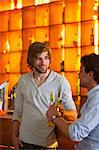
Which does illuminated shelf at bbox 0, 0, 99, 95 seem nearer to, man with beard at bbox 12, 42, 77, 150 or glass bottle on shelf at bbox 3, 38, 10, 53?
glass bottle on shelf at bbox 3, 38, 10, 53

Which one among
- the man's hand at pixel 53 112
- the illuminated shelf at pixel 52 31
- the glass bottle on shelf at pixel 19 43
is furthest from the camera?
the glass bottle on shelf at pixel 19 43

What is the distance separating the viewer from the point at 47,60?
6.31 ft

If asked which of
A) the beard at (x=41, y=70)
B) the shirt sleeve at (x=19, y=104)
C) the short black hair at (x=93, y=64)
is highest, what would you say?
the short black hair at (x=93, y=64)

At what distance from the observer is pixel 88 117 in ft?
4.83

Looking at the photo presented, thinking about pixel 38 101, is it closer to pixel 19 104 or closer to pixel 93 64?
pixel 19 104

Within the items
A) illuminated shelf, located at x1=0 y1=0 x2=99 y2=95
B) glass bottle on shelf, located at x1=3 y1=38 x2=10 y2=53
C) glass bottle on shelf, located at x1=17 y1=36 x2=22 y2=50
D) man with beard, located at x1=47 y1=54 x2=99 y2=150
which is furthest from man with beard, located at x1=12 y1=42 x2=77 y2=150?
glass bottle on shelf, located at x1=3 y1=38 x2=10 y2=53

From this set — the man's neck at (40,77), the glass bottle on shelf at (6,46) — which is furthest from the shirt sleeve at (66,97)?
the glass bottle on shelf at (6,46)

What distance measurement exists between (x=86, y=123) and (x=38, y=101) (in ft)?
1.58

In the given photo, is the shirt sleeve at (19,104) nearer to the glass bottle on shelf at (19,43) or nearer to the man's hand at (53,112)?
the man's hand at (53,112)

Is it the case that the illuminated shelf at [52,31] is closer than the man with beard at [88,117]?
No

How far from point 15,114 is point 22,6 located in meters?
2.86

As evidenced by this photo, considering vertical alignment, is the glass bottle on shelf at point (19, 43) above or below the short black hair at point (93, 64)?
above

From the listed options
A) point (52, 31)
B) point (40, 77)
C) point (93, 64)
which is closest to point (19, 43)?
point (52, 31)

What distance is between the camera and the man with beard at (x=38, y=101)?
1.88 m
